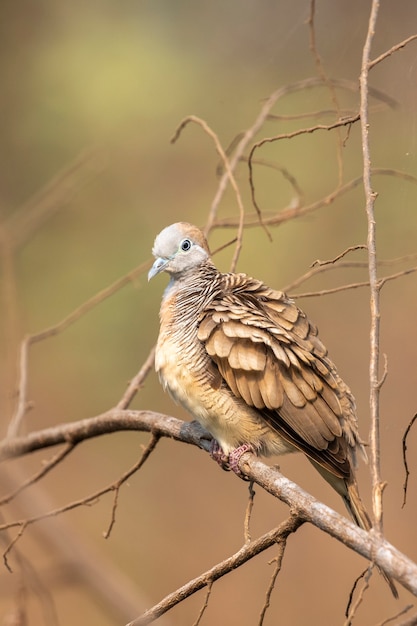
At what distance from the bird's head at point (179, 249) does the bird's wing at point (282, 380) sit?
0.67ft

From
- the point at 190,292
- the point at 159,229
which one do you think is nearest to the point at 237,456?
the point at 190,292

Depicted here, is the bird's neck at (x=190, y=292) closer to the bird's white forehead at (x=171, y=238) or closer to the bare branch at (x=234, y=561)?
the bird's white forehead at (x=171, y=238)

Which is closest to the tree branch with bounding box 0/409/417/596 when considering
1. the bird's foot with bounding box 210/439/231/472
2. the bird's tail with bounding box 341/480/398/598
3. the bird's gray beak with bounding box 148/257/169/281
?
the bird's foot with bounding box 210/439/231/472

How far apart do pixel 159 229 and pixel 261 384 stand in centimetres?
241

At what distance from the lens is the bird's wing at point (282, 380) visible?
155cm

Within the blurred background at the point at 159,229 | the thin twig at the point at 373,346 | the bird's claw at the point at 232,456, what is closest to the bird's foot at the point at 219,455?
the bird's claw at the point at 232,456

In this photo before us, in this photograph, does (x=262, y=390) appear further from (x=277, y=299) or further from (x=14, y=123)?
(x=14, y=123)

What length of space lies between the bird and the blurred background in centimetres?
71

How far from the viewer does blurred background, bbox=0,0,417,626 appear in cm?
284

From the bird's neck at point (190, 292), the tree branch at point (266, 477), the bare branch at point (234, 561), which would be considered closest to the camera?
the tree branch at point (266, 477)

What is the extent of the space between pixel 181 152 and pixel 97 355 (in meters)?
1.09

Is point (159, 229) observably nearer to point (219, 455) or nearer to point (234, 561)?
point (219, 455)

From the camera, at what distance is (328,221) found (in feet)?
11.1

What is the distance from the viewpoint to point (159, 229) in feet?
12.8
